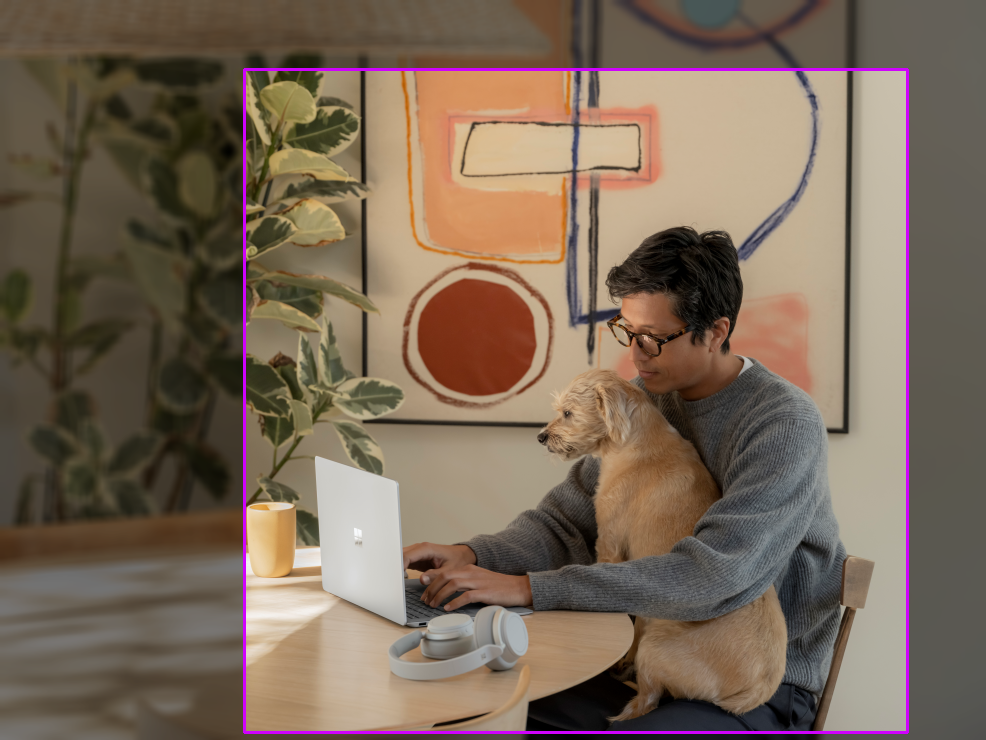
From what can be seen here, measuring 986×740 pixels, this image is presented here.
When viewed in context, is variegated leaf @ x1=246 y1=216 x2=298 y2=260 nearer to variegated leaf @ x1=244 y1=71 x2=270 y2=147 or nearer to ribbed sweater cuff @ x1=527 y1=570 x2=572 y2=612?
variegated leaf @ x1=244 y1=71 x2=270 y2=147

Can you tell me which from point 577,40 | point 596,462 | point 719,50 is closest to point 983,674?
point 596,462

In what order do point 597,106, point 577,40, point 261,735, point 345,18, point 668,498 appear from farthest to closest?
point 597,106 < point 668,498 < point 261,735 < point 577,40 < point 345,18

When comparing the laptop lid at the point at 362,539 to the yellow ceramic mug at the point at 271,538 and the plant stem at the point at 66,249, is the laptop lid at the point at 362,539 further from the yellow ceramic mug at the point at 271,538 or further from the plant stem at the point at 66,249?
the plant stem at the point at 66,249

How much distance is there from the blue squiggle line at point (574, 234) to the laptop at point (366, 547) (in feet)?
3.38

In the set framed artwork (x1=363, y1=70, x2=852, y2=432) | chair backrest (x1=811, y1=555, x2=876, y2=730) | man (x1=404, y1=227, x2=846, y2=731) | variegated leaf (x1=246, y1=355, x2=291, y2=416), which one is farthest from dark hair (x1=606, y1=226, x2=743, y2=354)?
variegated leaf (x1=246, y1=355, x2=291, y2=416)

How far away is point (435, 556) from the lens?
1.30m

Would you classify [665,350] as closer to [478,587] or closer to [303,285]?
[478,587]

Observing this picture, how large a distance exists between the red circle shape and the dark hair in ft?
2.47

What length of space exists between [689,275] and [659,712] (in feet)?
2.37

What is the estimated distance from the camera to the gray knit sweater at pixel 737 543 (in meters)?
1.12

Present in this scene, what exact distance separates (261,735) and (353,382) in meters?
1.19

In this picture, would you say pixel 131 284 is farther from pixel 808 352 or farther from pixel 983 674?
pixel 983 674

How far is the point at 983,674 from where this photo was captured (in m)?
1.88

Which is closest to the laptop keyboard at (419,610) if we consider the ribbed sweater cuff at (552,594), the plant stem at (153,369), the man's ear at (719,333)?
the ribbed sweater cuff at (552,594)
